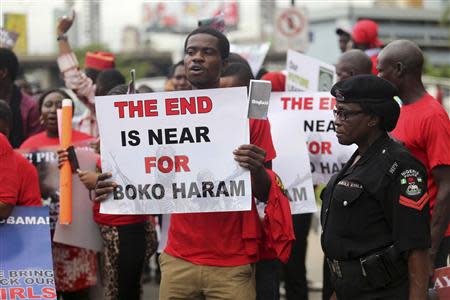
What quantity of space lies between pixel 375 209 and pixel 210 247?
99cm

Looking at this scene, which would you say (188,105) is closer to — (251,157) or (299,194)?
(251,157)

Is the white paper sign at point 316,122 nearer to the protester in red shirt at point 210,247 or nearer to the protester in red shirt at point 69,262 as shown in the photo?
the protester in red shirt at point 69,262

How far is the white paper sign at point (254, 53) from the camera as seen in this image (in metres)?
8.73

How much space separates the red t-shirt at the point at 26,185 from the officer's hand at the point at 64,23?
2191mm

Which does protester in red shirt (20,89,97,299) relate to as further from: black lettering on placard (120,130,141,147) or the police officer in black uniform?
the police officer in black uniform

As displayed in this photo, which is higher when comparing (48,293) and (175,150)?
(175,150)

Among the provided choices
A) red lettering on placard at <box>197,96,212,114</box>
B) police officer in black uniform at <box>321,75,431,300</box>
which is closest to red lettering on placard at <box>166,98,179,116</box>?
red lettering on placard at <box>197,96,212,114</box>

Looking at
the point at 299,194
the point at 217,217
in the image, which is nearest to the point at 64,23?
the point at 299,194

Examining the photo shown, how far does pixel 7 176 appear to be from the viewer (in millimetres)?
5121

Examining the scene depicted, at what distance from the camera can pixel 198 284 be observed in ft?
15.0

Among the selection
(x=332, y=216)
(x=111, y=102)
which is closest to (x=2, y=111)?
(x=111, y=102)

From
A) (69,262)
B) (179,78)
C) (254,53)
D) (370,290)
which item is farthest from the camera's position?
(254,53)

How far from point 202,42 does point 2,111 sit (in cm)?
171

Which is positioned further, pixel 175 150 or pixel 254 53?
pixel 254 53
